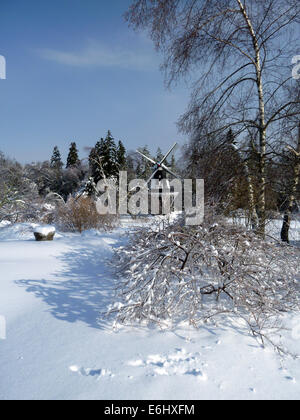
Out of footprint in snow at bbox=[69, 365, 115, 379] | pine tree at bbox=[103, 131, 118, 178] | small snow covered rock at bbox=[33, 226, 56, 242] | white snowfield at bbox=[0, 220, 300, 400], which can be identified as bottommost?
white snowfield at bbox=[0, 220, 300, 400]

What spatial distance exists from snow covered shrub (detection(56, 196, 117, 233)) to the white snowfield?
7.33m

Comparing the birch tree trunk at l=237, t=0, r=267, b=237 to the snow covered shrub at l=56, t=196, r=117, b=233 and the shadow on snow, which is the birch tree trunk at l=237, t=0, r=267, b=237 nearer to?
the shadow on snow

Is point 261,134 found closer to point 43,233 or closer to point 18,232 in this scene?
point 43,233

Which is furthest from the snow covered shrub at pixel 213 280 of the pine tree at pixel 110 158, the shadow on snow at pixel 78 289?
the pine tree at pixel 110 158

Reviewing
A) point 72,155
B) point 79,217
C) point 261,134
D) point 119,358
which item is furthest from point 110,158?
point 119,358

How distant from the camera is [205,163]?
516 centimetres

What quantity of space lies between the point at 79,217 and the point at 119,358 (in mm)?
9135

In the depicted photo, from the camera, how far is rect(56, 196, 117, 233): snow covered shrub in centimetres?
1086

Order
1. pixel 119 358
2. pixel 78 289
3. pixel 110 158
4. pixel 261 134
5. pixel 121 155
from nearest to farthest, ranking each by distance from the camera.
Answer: pixel 119 358 < pixel 78 289 < pixel 261 134 < pixel 110 158 < pixel 121 155

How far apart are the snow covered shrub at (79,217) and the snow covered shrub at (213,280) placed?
25.0 ft

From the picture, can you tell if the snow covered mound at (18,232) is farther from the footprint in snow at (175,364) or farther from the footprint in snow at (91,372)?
the footprint in snow at (175,364)

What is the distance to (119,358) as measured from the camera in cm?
219

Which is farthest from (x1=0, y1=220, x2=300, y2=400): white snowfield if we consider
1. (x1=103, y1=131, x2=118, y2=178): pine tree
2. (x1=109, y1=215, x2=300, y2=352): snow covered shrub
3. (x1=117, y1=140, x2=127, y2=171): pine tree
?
(x1=117, y1=140, x2=127, y2=171): pine tree
